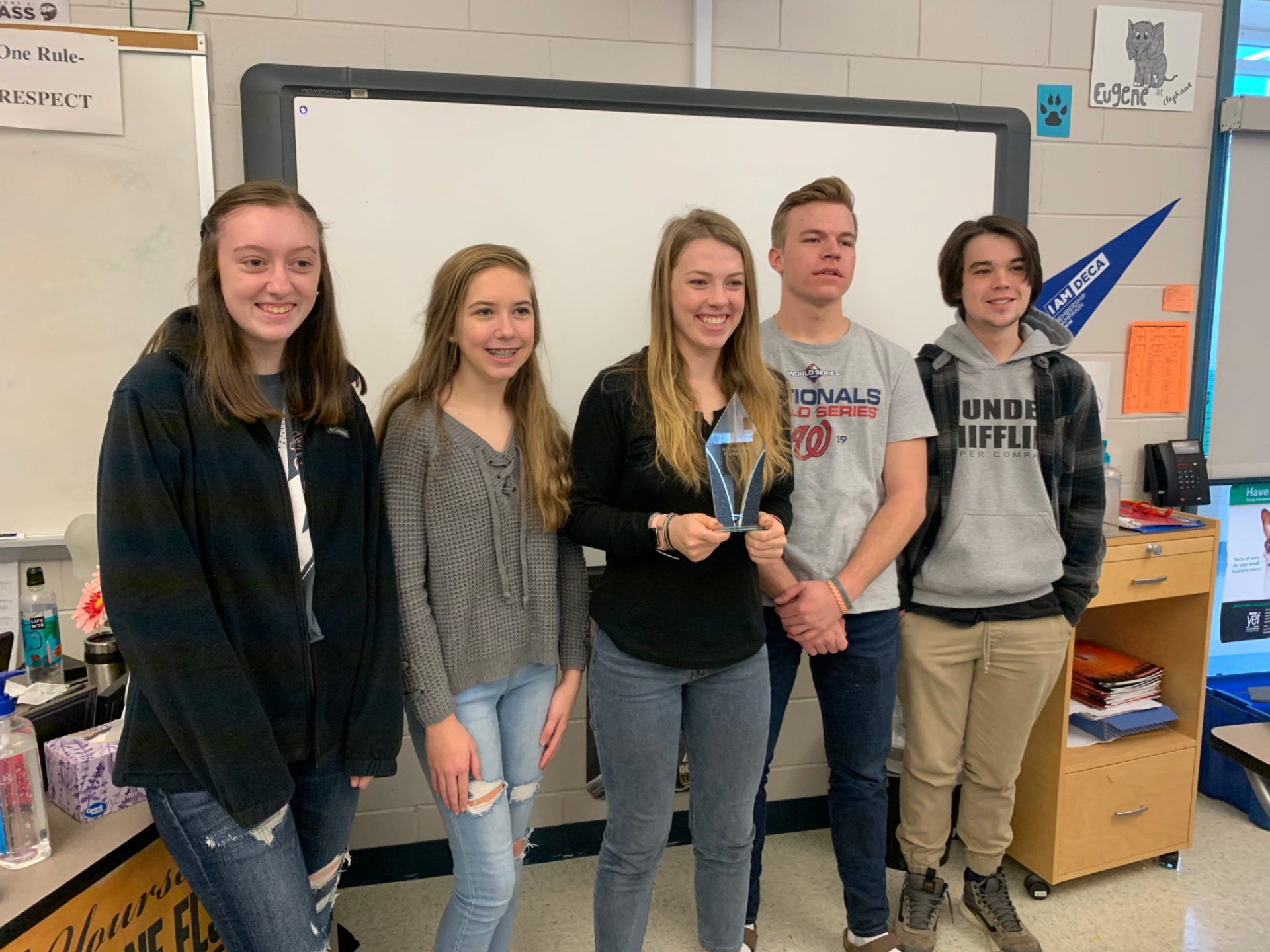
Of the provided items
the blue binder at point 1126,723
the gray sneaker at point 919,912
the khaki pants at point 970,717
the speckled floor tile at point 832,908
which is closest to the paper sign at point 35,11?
the speckled floor tile at point 832,908

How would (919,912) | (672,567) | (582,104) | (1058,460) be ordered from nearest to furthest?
(672,567), (1058,460), (919,912), (582,104)

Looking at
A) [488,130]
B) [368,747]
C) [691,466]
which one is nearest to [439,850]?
[368,747]

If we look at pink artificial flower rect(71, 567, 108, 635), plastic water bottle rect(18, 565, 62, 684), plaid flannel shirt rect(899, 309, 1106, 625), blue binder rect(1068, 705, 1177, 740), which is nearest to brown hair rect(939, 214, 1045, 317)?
plaid flannel shirt rect(899, 309, 1106, 625)

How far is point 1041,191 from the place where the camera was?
246cm

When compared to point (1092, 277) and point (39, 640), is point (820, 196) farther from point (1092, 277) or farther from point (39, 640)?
point (39, 640)

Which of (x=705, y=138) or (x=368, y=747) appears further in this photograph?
(x=705, y=138)

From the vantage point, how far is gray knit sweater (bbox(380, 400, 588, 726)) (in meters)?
1.34

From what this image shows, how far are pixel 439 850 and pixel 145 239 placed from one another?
67.9 inches

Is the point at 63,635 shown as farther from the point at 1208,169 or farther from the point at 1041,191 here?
the point at 1208,169

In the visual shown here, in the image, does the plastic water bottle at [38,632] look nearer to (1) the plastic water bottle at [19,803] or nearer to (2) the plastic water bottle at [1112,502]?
(1) the plastic water bottle at [19,803]

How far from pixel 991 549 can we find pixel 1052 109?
1433 mm

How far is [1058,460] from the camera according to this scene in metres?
1.87

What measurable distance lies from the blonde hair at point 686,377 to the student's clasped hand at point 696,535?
107mm

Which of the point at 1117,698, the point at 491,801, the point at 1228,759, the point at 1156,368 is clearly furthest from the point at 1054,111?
the point at 491,801
